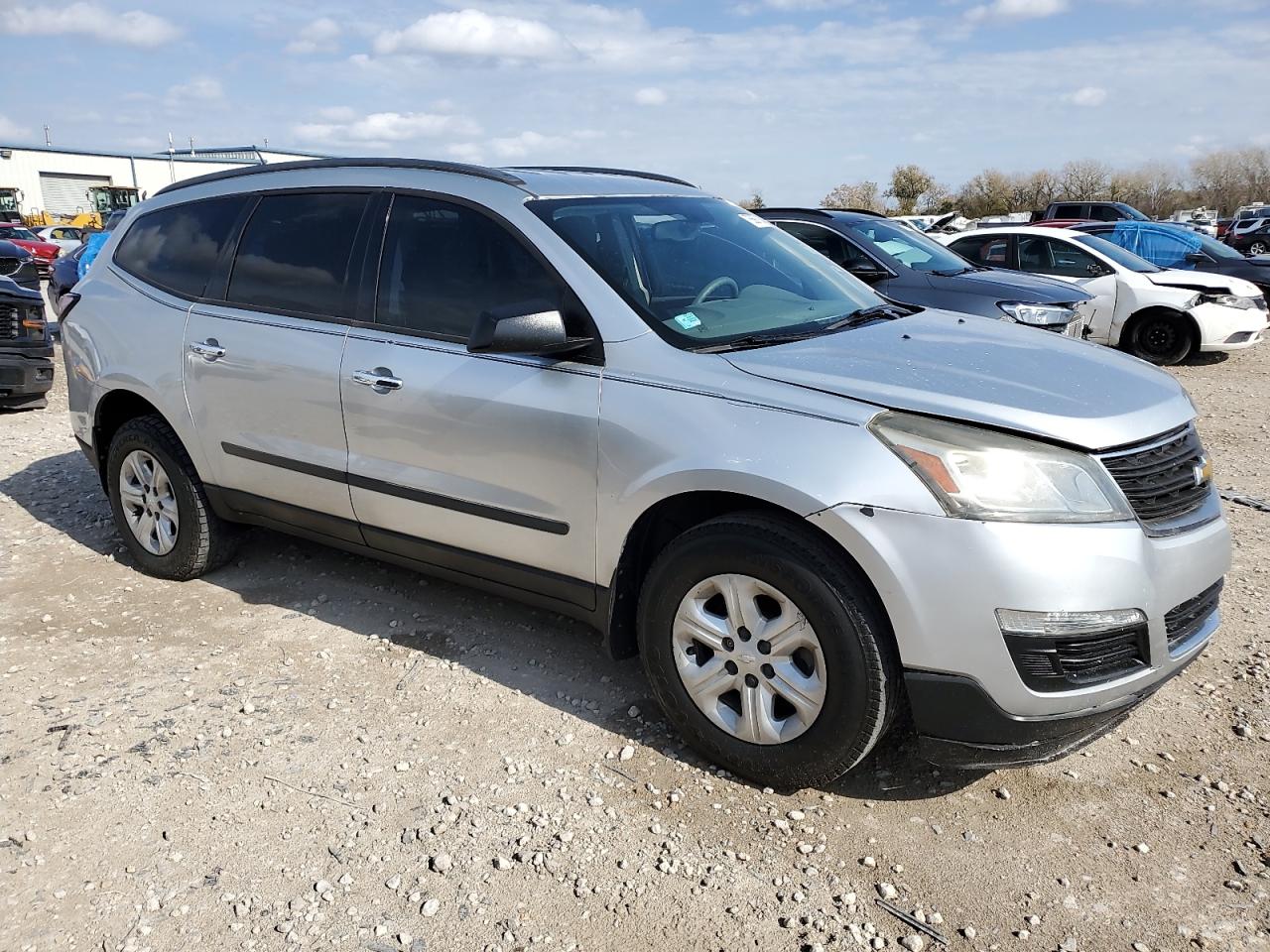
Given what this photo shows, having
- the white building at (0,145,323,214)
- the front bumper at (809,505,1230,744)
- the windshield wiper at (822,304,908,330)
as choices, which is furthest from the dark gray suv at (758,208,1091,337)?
the white building at (0,145,323,214)

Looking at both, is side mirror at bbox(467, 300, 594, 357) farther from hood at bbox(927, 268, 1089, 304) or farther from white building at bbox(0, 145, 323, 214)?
white building at bbox(0, 145, 323, 214)

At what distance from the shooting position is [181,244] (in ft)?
14.9

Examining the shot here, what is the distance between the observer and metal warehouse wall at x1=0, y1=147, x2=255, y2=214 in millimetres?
56031

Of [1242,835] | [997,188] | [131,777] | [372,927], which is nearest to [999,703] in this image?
[1242,835]

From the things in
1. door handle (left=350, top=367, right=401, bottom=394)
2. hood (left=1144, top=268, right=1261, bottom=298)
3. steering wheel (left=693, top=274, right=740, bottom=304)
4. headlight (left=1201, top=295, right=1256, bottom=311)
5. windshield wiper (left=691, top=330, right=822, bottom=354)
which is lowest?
headlight (left=1201, top=295, right=1256, bottom=311)

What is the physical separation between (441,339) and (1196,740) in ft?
9.35

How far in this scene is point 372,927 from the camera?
250 cm

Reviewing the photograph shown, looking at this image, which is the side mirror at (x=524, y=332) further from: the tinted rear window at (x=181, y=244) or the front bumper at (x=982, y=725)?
the tinted rear window at (x=181, y=244)

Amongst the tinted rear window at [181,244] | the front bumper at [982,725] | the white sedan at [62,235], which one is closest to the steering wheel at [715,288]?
the front bumper at [982,725]

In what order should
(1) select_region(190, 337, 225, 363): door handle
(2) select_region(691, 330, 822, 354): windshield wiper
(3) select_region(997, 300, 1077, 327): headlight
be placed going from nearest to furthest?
(2) select_region(691, 330, 822, 354): windshield wiper
(1) select_region(190, 337, 225, 363): door handle
(3) select_region(997, 300, 1077, 327): headlight

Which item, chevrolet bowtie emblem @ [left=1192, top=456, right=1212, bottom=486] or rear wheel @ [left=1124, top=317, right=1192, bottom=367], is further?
rear wheel @ [left=1124, top=317, right=1192, bottom=367]

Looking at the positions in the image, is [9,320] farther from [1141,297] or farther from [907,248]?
[1141,297]

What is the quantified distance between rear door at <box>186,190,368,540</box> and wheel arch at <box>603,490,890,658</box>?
1.27m

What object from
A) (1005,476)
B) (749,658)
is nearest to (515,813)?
(749,658)
